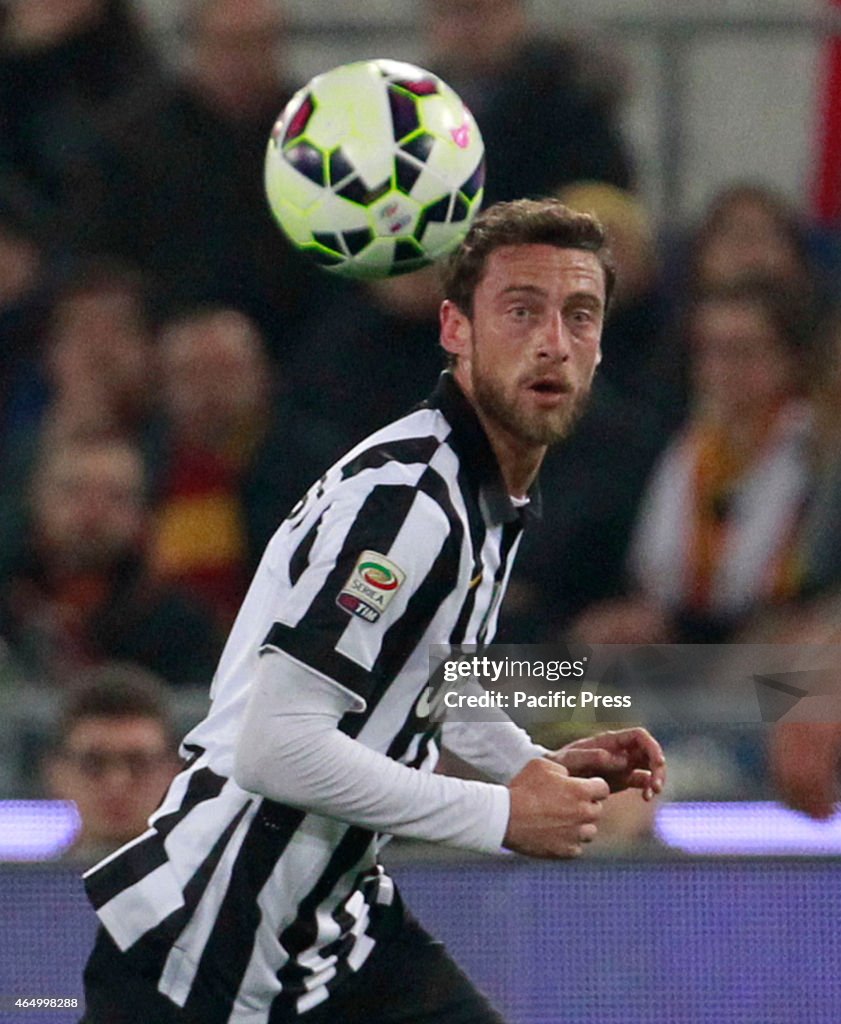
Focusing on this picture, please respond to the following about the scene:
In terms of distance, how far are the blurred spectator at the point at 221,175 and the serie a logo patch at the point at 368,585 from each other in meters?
3.09

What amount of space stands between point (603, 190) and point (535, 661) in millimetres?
1530

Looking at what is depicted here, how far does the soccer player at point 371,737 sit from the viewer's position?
2797 millimetres

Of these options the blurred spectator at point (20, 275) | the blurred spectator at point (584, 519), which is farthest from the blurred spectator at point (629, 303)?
the blurred spectator at point (20, 275)

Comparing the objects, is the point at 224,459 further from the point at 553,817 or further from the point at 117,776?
the point at 553,817

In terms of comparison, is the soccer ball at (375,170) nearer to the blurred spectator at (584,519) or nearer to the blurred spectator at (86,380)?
the blurred spectator at (584,519)

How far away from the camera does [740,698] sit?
462 cm

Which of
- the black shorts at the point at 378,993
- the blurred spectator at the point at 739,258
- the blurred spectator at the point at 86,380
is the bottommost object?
the black shorts at the point at 378,993

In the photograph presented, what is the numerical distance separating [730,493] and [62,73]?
7.91ft

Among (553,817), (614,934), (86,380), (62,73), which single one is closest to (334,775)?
(553,817)

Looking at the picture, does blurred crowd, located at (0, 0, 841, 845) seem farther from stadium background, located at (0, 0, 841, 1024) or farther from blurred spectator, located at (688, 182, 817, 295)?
stadium background, located at (0, 0, 841, 1024)

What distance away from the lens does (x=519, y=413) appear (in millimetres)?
3090

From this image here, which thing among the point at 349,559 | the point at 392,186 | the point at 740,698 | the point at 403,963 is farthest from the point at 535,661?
the point at 349,559

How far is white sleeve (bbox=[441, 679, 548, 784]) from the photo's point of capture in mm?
3484

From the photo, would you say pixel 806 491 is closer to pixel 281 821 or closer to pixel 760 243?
pixel 760 243
